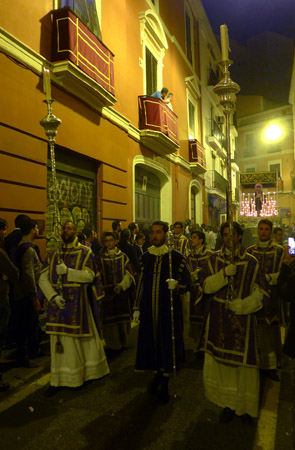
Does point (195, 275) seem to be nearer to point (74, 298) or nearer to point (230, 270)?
point (74, 298)

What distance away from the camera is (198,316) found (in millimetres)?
5316

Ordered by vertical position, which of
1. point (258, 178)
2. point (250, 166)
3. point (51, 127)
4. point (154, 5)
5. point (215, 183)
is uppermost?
point (154, 5)

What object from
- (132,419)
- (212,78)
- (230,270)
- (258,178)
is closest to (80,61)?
(230,270)

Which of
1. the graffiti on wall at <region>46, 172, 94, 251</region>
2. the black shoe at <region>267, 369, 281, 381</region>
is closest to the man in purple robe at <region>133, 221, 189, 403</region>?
the black shoe at <region>267, 369, 281, 381</region>

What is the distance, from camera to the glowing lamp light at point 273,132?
38281 mm

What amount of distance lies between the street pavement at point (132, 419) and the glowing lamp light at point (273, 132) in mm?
37974

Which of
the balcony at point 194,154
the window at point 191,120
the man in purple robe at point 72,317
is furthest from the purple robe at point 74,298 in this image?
the window at point 191,120

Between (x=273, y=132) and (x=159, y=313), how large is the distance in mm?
38692

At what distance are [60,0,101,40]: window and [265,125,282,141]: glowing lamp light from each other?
33.4m

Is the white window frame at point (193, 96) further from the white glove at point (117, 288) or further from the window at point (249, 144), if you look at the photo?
the window at point (249, 144)

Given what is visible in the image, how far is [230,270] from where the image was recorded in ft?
10.8

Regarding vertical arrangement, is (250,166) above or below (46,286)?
above

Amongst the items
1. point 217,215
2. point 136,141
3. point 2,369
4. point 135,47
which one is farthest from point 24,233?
point 217,215

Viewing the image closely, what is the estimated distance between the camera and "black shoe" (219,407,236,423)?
10.8 feet
